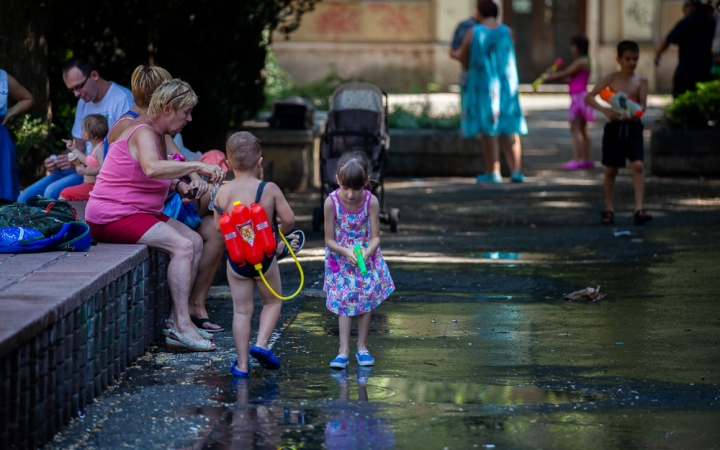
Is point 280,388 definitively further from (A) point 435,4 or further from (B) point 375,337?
(A) point 435,4

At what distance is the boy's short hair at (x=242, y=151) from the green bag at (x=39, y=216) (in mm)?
998

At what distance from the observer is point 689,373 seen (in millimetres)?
5867

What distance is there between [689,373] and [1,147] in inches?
214

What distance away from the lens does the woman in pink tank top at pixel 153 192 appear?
6.28 metres

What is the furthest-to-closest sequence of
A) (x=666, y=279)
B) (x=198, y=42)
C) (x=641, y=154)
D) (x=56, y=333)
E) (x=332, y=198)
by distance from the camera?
1. (x=198, y=42)
2. (x=641, y=154)
3. (x=666, y=279)
4. (x=332, y=198)
5. (x=56, y=333)

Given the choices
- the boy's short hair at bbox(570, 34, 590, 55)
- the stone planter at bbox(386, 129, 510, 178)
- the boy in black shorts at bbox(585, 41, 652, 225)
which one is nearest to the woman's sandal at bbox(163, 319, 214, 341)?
the boy in black shorts at bbox(585, 41, 652, 225)

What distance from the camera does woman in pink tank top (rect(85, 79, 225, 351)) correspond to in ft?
20.6

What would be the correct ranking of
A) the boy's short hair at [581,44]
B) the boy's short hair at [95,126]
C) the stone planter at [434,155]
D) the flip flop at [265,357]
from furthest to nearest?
the boy's short hair at [581,44] → the stone planter at [434,155] → the boy's short hair at [95,126] → the flip flop at [265,357]

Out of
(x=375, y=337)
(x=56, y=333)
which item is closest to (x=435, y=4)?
(x=375, y=337)

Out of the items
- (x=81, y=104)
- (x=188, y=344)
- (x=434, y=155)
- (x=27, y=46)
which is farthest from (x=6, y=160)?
(x=434, y=155)

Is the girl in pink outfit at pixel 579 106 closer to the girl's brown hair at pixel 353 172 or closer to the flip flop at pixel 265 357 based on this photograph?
the girl's brown hair at pixel 353 172

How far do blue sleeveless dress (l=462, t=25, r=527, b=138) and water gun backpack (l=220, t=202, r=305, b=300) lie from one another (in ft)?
27.7

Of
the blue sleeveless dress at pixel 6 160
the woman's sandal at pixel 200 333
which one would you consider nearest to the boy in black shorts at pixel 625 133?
the blue sleeveless dress at pixel 6 160

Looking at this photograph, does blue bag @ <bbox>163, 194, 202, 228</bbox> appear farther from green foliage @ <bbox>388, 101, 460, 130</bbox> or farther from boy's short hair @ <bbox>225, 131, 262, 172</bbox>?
green foliage @ <bbox>388, 101, 460, 130</bbox>
